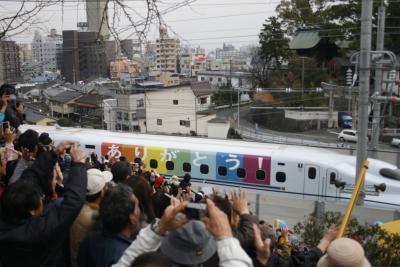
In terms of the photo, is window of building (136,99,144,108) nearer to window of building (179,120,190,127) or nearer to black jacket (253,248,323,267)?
window of building (179,120,190,127)

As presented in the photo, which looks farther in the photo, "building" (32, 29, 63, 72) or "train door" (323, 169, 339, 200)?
"train door" (323, 169, 339, 200)

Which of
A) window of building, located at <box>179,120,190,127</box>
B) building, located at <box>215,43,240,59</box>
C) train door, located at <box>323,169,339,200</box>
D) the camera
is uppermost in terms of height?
building, located at <box>215,43,240,59</box>

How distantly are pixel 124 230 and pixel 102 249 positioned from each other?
0.17 metres

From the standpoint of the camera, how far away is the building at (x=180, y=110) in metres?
Result: 33.6

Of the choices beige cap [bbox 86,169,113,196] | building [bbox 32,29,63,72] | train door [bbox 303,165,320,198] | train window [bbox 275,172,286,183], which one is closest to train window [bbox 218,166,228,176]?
train window [bbox 275,172,286,183]

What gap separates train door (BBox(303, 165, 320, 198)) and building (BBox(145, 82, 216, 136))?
21087 mm

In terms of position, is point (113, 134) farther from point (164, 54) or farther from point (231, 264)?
point (231, 264)

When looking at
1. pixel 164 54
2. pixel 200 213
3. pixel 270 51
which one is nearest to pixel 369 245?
pixel 200 213

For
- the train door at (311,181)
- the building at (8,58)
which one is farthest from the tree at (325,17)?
the building at (8,58)

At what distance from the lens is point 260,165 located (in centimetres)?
1288

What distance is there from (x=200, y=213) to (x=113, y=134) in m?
13.6

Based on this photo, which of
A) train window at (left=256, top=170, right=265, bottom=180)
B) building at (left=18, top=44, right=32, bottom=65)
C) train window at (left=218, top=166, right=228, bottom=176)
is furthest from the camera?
train window at (left=218, top=166, right=228, bottom=176)

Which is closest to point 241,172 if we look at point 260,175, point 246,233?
point 260,175

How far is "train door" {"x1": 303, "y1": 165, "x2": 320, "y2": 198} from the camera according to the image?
1230cm
